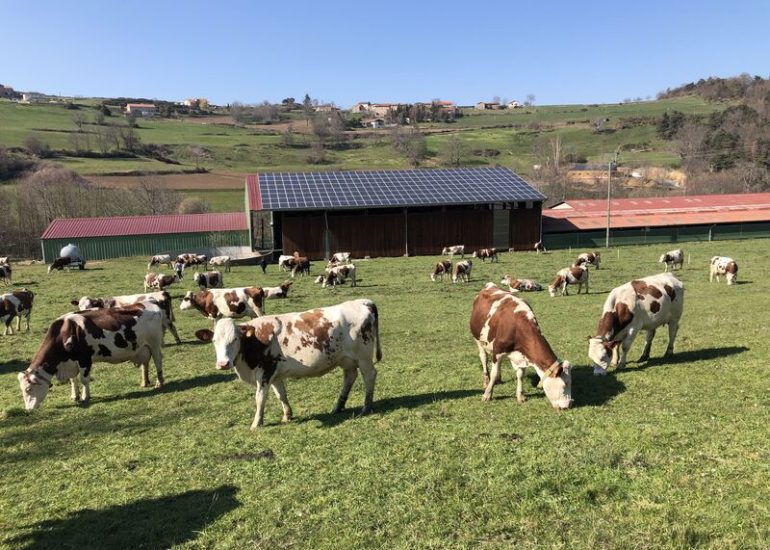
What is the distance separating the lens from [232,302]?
18.8m

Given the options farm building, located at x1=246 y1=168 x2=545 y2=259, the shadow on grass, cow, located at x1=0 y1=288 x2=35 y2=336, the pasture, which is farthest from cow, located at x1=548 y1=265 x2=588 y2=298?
farm building, located at x1=246 y1=168 x2=545 y2=259

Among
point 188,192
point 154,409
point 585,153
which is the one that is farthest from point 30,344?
point 585,153

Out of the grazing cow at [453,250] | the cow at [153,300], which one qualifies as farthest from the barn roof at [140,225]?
the cow at [153,300]

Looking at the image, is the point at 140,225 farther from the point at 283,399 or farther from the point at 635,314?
the point at 635,314

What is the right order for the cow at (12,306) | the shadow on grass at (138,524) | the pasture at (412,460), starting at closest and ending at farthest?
the pasture at (412,460), the shadow on grass at (138,524), the cow at (12,306)

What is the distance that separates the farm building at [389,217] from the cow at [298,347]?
1362 inches

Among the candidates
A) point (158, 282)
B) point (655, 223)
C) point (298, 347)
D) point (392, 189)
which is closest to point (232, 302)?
point (298, 347)

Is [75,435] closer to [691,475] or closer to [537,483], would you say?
[537,483]

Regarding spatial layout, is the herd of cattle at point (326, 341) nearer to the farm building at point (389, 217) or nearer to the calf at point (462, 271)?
the calf at point (462, 271)

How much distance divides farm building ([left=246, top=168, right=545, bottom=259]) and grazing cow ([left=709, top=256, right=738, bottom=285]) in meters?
21.4

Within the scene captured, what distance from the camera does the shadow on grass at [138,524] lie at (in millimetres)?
5828

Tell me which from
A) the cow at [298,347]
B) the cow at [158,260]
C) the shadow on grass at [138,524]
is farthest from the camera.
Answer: the cow at [158,260]

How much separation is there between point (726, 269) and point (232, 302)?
2204 cm

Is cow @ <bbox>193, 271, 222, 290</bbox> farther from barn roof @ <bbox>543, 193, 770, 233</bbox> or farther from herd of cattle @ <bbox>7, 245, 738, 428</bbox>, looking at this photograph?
barn roof @ <bbox>543, 193, 770, 233</bbox>
